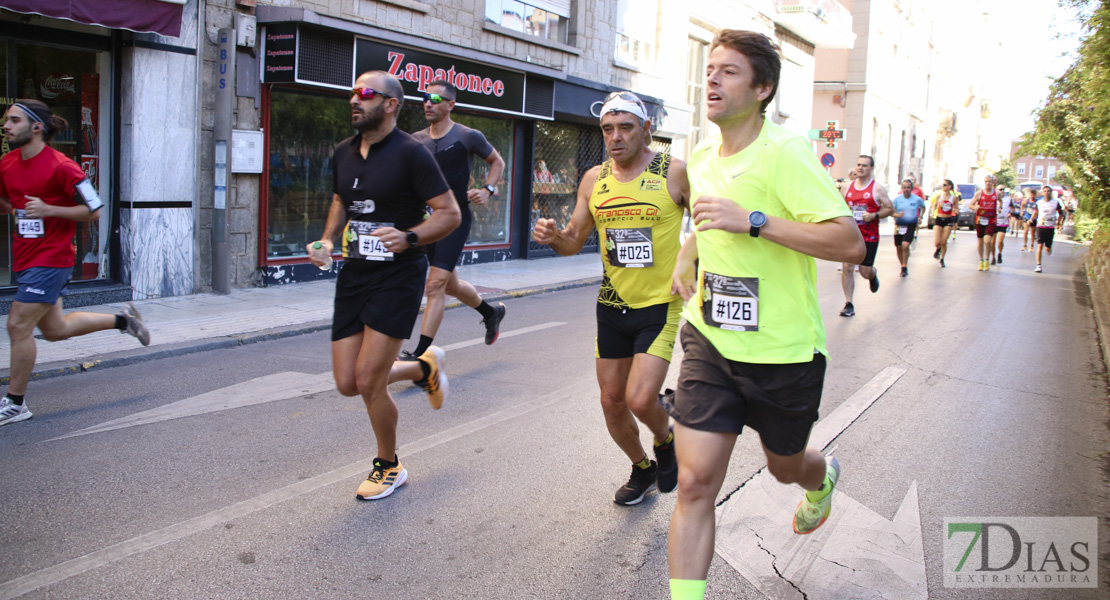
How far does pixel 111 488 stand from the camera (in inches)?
163

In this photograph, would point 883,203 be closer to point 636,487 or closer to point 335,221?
point 636,487

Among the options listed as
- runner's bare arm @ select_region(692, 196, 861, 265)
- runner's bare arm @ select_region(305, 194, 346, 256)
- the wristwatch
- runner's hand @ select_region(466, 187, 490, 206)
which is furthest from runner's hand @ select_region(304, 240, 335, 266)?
runner's hand @ select_region(466, 187, 490, 206)

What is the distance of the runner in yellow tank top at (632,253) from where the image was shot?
151 inches

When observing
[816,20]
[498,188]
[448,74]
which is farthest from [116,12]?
[816,20]

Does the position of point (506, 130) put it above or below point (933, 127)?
below

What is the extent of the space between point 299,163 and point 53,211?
264 inches

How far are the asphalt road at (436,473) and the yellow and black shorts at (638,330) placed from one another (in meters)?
0.78

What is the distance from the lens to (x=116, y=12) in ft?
28.6

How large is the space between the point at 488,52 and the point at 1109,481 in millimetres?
11809

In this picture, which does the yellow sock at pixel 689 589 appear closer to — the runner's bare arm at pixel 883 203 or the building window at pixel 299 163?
the runner's bare arm at pixel 883 203

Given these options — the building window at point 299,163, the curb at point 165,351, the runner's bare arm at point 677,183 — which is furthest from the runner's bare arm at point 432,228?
the building window at point 299,163

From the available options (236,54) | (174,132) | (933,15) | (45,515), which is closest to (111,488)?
(45,515)

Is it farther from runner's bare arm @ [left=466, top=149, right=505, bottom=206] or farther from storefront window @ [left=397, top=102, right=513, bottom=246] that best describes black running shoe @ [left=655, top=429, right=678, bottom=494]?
storefront window @ [left=397, top=102, right=513, bottom=246]

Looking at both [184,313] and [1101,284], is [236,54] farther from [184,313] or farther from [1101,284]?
[1101,284]
